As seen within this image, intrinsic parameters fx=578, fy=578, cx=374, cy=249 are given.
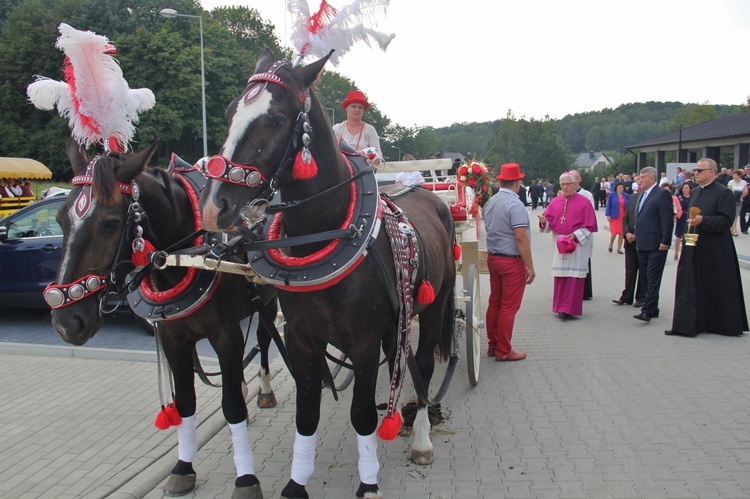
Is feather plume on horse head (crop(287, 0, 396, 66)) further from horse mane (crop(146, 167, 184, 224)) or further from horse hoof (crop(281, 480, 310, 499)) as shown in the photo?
horse hoof (crop(281, 480, 310, 499))

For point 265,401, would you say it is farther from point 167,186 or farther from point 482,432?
point 167,186

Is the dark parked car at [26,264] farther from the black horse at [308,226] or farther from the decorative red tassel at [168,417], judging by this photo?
the black horse at [308,226]

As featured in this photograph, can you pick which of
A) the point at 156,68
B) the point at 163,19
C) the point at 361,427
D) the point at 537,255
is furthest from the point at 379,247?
the point at 163,19

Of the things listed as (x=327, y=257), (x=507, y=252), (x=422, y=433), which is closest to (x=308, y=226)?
(x=327, y=257)

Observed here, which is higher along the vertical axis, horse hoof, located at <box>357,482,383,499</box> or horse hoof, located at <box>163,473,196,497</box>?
horse hoof, located at <box>357,482,383,499</box>

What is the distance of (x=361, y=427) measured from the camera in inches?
130

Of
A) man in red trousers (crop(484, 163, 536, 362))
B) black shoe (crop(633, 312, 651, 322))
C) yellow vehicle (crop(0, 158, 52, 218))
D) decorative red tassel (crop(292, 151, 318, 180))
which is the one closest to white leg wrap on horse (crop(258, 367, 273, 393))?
man in red trousers (crop(484, 163, 536, 362))

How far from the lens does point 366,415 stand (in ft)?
10.8

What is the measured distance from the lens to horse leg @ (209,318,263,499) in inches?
136

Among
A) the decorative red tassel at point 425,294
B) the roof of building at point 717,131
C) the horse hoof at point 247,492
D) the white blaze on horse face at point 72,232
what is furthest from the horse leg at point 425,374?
the roof of building at point 717,131

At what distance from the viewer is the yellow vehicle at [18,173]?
59.3 feet

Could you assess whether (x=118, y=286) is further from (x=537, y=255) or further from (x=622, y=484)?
(x=537, y=255)

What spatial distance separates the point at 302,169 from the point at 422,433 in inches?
90.6

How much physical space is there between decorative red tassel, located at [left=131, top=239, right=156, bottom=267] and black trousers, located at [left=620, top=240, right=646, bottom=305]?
7699 millimetres
